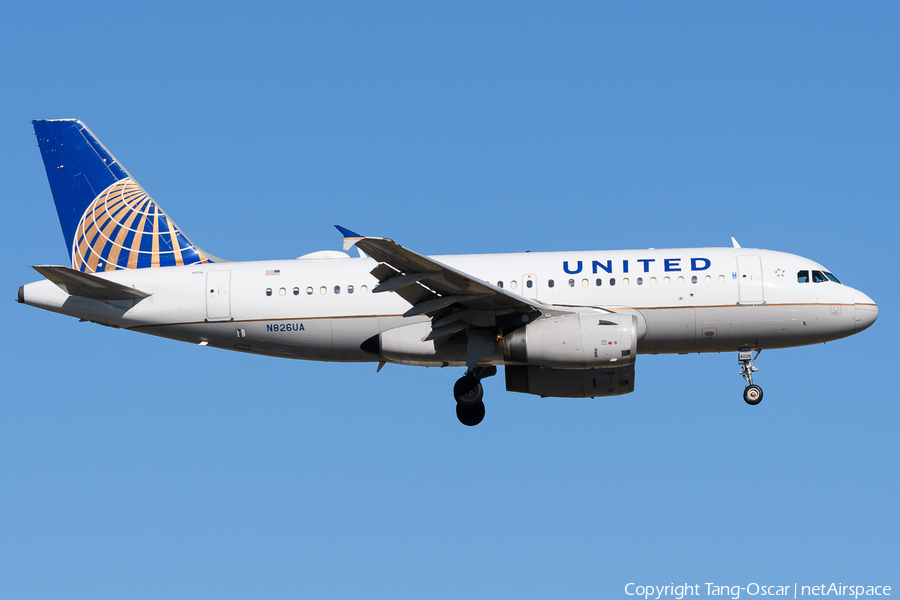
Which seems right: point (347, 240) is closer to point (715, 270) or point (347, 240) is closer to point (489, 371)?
point (489, 371)

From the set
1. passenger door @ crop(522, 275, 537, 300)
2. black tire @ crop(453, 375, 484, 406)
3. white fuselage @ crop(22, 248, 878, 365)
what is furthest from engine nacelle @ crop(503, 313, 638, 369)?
black tire @ crop(453, 375, 484, 406)

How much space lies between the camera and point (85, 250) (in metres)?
31.1

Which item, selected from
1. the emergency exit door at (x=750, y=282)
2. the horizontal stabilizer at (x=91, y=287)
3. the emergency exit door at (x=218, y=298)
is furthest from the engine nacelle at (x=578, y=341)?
the horizontal stabilizer at (x=91, y=287)

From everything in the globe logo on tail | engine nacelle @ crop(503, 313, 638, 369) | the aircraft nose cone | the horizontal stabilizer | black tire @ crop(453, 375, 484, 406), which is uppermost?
the globe logo on tail

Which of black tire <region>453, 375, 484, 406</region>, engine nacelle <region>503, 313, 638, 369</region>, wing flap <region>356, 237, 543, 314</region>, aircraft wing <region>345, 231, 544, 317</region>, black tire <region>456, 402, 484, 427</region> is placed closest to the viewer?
wing flap <region>356, 237, 543, 314</region>

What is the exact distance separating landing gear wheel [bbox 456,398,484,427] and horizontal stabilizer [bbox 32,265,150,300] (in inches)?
363

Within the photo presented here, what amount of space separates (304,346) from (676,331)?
9997mm

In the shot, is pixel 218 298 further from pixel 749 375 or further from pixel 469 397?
pixel 749 375

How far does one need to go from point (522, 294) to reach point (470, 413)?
3.67 meters

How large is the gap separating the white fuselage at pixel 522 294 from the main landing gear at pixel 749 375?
468 mm

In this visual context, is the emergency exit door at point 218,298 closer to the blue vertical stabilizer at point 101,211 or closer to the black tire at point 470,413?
the blue vertical stabilizer at point 101,211

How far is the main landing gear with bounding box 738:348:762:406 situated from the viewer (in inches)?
1135

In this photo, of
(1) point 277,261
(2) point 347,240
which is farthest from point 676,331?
(1) point 277,261

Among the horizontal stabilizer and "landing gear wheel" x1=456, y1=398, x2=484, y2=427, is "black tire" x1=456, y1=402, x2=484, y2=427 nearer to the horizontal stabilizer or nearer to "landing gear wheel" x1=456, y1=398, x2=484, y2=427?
"landing gear wheel" x1=456, y1=398, x2=484, y2=427
